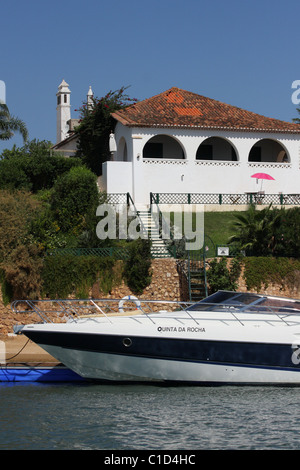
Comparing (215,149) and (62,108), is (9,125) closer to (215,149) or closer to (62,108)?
(215,149)

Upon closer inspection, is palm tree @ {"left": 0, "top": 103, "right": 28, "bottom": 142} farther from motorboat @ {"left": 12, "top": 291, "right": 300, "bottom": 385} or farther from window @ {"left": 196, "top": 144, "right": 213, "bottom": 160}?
motorboat @ {"left": 12, "top": 291, "right": 300, "bottom": 385}

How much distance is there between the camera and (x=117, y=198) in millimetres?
26969

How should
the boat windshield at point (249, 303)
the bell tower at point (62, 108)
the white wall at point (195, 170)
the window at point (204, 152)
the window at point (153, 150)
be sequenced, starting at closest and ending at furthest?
the boat windshield at point (249, 303), the white wall at point (195, 170), the window at point (153, 150), the window at point (204, 152), the bell tower at point (62, 108)

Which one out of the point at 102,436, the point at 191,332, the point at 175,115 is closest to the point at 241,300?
the point at 191,332

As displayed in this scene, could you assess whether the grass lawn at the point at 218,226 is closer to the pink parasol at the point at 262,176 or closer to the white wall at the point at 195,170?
the white wall at the point at 195,170

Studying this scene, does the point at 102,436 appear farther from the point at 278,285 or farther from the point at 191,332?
the point at 278,285

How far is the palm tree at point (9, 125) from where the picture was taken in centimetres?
3456

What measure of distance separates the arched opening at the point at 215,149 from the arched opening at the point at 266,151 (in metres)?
1.31

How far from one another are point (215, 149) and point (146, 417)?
2234 cm

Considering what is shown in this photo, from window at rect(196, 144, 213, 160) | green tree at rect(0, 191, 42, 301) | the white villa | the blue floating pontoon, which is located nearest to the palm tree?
the white villa

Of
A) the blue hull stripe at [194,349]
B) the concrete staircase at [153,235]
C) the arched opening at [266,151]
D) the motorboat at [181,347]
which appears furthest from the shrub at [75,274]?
the arched opening at [266,151]

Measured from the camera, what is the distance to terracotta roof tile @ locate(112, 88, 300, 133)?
1146 inches

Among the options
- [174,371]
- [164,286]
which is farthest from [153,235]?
[174,371]

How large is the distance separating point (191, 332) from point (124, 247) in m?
7.96
